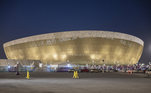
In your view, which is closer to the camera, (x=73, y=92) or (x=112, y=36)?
(x=73, y=92)

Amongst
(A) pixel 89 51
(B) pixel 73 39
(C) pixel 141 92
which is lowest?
(C) pixel 141 92

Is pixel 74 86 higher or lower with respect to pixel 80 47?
lower

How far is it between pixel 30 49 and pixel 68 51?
60.9ft

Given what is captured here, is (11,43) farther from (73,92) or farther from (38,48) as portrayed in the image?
(73,92)

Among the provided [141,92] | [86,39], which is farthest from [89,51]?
[141,92]

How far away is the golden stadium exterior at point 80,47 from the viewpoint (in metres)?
73.8

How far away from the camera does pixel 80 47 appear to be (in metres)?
74.0

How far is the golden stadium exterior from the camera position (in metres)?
73.8

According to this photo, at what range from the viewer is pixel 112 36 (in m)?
76.4

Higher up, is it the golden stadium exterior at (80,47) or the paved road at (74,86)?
the golden stadium exterior at (80,47)

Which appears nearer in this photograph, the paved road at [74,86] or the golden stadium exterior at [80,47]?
the paved road at [74,86]

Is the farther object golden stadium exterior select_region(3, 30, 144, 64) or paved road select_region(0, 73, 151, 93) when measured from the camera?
golden stadium exterior select_region(3, 30, 144, 64)

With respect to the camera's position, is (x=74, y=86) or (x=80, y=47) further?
(x=80, y=47)

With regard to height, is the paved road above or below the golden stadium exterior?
below
